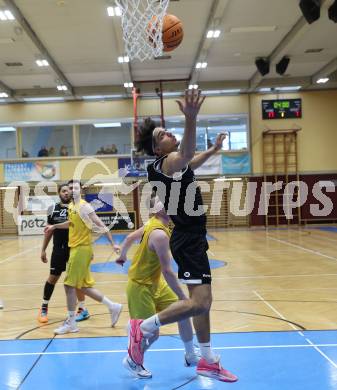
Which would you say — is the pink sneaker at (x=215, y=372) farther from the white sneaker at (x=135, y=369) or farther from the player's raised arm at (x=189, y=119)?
Result: the player's raised arm at (x=189, y=119)

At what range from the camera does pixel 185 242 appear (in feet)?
12.5

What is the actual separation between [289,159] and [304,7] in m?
11.8

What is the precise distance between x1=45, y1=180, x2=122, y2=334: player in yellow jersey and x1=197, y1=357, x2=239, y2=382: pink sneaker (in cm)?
207

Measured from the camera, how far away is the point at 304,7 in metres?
12.8

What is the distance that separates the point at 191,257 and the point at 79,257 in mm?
2383

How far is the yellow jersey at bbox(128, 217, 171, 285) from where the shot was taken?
4211mm

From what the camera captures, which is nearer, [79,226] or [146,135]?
[146,135]

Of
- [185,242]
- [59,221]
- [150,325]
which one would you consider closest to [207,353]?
[150,325]

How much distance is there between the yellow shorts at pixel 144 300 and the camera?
4.18 m

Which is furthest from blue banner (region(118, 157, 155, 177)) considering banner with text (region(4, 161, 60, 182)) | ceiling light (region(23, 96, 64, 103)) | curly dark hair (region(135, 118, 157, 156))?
curly dark hair (region(135, 118, 157, 156))

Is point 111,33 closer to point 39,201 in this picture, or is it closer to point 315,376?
point 39,201

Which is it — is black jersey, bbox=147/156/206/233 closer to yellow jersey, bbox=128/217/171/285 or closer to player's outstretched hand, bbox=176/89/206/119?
yellow jersey, bbox=128/217/171/285

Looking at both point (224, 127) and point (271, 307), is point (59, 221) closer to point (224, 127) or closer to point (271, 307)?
point (271, 307)

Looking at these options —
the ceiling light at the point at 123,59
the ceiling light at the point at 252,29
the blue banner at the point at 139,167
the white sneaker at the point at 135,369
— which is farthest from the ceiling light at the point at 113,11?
the white sneaker at the point at 135,369
